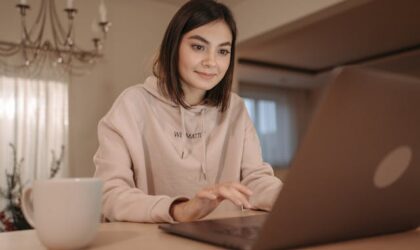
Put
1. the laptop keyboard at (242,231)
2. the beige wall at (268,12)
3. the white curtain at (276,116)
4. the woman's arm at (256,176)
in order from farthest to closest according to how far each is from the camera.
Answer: the white curtain at (276,116), the beige wall at (268,12), the woman's arm at (256,176), the laptop keyboard at (242,231)

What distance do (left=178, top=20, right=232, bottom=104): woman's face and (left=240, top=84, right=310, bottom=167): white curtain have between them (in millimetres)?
6523

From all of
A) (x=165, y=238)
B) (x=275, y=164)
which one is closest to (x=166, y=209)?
(x=165, y=238)

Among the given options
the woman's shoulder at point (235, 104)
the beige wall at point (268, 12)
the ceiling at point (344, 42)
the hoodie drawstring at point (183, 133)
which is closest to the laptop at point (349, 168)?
the hoodie drawstring at point (183, 133)

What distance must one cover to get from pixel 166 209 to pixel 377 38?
495cm

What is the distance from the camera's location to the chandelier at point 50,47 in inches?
120

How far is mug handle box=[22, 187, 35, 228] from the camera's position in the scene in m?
0.55

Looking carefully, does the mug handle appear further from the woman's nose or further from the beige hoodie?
the woman's nose

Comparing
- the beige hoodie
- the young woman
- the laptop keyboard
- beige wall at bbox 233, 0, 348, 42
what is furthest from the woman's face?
beige wall at bbox 233, 0, 348, 42

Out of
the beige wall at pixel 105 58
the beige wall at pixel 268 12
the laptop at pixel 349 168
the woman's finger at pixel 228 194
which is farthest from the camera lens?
the beige wall at pixel 105 58

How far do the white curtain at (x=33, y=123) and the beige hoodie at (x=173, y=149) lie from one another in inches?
87.2

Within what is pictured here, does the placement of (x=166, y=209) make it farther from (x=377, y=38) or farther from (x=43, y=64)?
(x=377, y=38)

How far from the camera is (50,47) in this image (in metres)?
3.19

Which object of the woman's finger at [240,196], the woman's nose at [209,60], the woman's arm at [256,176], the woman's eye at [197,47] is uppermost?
the woman's eye at [197,47]

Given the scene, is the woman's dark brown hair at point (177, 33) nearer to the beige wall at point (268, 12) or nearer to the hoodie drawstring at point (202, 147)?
the hoodie drawstring at point (202, 147)
